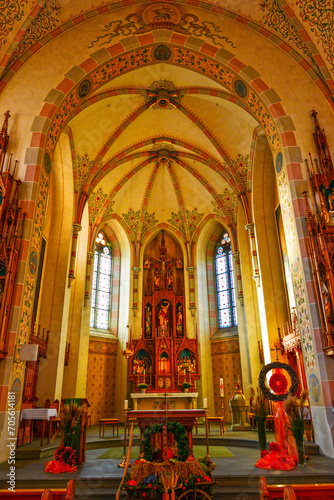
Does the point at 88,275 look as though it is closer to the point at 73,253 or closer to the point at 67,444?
the point at 73,253

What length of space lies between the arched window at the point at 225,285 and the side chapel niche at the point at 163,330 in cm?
191

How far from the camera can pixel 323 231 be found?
8.30 m

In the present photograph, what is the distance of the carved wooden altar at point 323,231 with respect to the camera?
7.87m

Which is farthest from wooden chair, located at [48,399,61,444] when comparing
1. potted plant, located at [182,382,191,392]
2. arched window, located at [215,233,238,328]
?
arched window, located at [215,233,238,328]

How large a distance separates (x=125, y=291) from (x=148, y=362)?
150 inches

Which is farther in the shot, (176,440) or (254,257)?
(254,257)

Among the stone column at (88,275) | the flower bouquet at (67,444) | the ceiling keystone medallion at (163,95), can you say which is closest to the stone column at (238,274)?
the stone column at (88,275)

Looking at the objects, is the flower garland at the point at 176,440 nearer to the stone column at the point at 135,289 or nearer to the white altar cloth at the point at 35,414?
the white altar cloth at the point at 35,414

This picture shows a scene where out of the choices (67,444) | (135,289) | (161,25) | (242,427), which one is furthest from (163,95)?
(242,427)

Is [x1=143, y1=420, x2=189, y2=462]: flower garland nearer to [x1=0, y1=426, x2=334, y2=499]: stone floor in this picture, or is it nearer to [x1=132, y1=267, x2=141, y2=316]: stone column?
[x1=0, y1=426, x2=334, y2=499]: stone floor

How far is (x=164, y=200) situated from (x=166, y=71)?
7.63 m

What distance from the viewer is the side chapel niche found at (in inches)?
649

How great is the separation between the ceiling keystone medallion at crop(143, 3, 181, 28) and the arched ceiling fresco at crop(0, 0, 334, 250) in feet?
0.09

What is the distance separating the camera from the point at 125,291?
1898 cm
